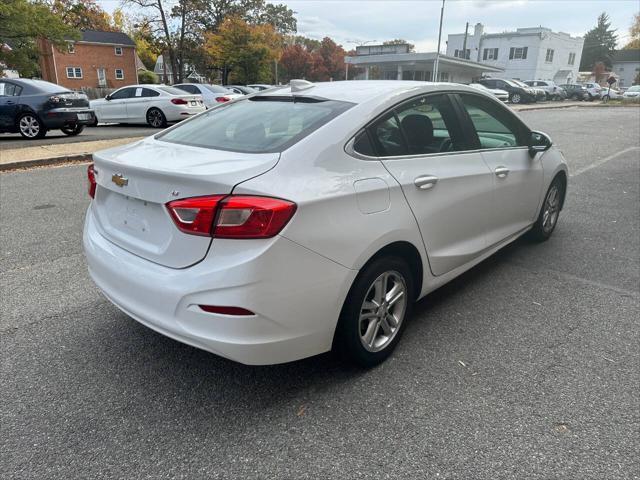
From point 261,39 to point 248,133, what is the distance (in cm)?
4668

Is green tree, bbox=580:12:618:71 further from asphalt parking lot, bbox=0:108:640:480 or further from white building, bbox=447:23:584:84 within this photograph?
asphalt parking lot, bbox=0:108:640:480

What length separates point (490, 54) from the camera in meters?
65.9

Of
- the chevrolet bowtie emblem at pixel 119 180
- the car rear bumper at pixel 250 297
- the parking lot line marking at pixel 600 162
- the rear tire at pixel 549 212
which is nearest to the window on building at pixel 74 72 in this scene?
the parking lot line marking at pixel 600 162

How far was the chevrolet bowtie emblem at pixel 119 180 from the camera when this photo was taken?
2.57m

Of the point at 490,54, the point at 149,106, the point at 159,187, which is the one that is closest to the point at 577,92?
the point at 490,54

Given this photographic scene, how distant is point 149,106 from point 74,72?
1685 inches

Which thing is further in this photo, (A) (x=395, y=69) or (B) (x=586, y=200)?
(A) (x=395, y=69)

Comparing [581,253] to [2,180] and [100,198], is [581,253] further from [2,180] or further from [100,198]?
[2,180]

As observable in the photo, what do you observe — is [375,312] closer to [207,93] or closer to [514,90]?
[207,93]

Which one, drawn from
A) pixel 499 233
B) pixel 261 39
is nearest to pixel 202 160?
pixel 499 233

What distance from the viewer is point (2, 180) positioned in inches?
306

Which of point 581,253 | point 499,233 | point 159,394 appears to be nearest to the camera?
point 159,394

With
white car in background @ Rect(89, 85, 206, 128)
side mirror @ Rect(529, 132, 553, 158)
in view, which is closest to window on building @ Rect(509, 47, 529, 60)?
white car in background @ Rect(89, 85, 206, 128)

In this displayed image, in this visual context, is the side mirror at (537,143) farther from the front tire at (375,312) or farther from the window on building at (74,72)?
the window on building at (74,72)
